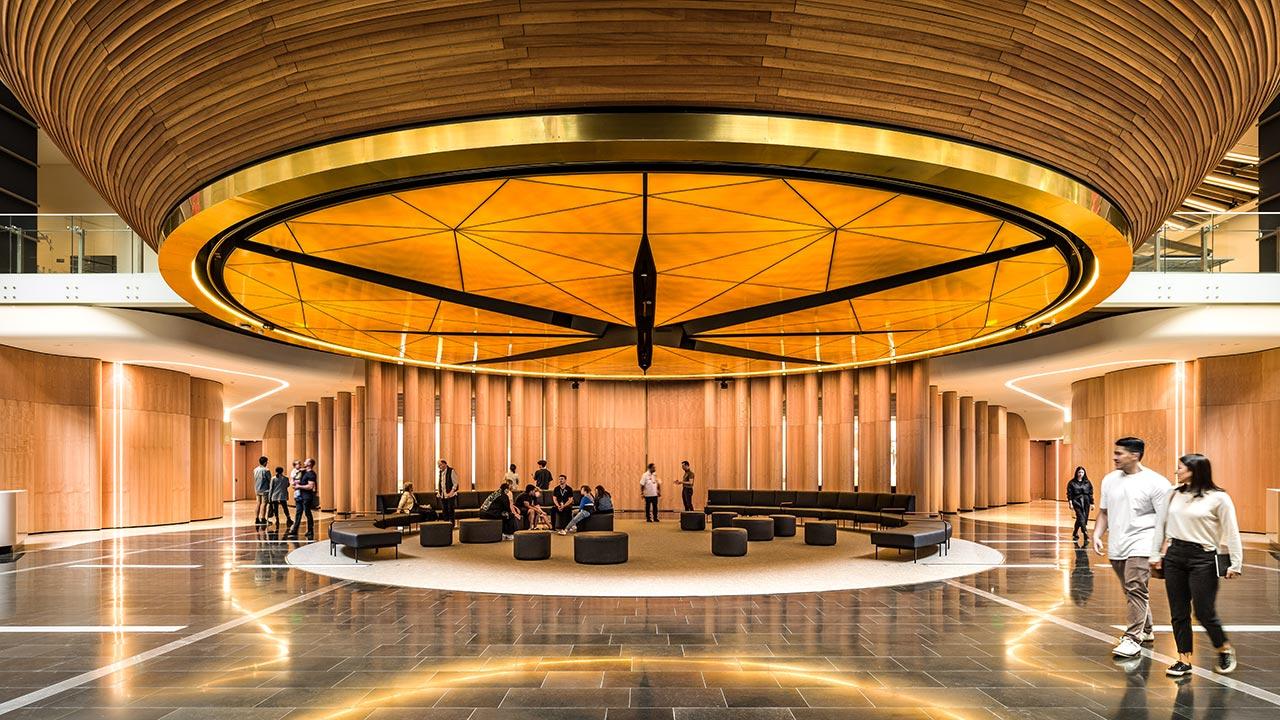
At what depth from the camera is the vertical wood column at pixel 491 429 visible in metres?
24.5

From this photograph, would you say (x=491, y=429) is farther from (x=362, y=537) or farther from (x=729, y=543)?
(x=729, y=543)

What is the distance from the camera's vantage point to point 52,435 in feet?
61.8

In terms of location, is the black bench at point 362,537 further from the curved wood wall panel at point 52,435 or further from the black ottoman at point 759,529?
the curved wood wall panel at point 52,435

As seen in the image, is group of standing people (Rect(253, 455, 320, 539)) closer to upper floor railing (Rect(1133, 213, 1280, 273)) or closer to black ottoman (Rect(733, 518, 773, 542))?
black ottoman (Rect(733, 518, 773, 542))

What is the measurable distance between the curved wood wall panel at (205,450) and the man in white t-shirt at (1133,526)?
75.6 ft

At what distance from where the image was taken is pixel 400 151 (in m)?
6.93

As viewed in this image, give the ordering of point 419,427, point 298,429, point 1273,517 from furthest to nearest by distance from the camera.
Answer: point 298,429, point 419,427, point 1273,517

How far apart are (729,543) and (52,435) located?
16076mm

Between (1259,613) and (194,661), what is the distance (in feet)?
35.5

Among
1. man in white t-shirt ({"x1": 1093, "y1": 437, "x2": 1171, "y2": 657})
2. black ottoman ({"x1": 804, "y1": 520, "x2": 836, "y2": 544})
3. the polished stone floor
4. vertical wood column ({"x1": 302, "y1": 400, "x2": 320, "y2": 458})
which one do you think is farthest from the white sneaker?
vertical wood column ({"x1": 302, "y1": 400, "x2": 320, "y2": 458})

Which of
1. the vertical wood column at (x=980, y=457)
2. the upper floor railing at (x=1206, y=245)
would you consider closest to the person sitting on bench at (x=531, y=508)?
the upper floor railing at (x=1206, y=245)

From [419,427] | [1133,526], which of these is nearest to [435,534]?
[419,427]

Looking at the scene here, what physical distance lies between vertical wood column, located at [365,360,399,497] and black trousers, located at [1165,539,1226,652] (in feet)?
64.1

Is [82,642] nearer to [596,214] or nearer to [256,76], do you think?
[256,76]
